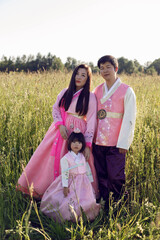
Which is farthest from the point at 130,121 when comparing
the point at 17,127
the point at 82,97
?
the point at 17,127

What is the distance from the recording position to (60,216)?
197 cm

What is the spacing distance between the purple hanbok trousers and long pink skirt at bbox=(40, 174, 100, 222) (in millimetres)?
282

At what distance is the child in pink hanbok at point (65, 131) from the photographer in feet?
7.55

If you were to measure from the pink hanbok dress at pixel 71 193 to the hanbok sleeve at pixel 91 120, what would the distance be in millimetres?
174

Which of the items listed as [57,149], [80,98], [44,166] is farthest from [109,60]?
[44,166]

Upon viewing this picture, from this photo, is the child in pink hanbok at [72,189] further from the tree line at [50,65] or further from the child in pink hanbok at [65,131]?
the tree line at [50,65]

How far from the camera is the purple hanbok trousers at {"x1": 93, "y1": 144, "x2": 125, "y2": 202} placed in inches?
90.0

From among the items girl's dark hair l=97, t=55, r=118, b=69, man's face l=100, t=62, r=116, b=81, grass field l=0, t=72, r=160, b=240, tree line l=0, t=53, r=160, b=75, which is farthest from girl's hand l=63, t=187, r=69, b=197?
tree line l=0, t=53, r=160, b=75

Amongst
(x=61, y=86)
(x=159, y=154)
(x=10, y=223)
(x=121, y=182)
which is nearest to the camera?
(x=10, y=223)

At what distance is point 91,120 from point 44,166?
696mm

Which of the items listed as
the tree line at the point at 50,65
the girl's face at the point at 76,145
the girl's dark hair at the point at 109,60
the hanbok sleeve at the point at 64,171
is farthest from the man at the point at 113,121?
the tree line at the point at 50,65

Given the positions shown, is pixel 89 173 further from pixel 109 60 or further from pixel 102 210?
pixel 109 60

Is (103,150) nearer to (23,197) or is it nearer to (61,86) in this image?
(23,197)

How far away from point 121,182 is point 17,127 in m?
1.49
